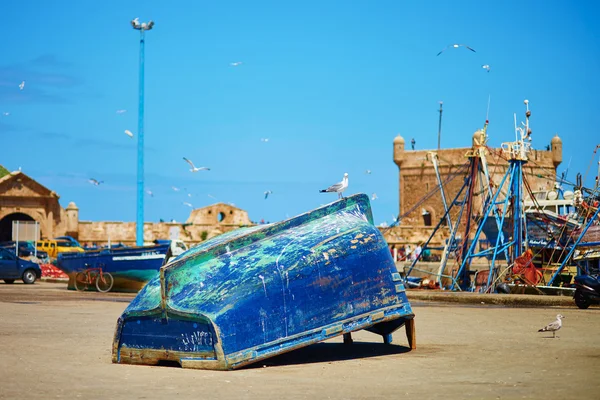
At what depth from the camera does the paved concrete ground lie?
802 centimetres

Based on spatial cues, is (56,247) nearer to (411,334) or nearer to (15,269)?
(15,269)

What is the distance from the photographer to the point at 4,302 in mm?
19531

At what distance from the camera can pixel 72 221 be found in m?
59.8

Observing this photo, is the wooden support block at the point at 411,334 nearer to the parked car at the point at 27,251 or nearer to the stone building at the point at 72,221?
the parked car at the point at 27,251

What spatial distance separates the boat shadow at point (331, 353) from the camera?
1018 cm

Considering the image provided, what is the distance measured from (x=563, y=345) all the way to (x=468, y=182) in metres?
16.1

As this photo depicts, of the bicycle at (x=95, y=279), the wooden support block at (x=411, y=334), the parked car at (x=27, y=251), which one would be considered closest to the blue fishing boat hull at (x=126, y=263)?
the bicycle at (x=95, y=279)

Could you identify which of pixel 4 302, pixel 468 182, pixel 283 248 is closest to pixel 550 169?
pixel 468 182

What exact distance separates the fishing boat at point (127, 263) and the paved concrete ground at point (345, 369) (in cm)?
1096

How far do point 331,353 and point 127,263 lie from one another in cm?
1587

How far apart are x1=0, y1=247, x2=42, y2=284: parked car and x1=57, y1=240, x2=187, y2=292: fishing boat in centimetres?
399

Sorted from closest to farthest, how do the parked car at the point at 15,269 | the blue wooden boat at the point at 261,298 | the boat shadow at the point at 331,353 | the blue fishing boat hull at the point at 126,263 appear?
the blue wooden boat at the point at 261,298, the boat shadow at the point at 331,353, the blue fishing boat hull at the point at 126,263, the parked car at the point at 15,269

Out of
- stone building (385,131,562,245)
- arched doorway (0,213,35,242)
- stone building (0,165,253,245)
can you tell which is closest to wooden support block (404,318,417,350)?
stone building (0,165,253,245)

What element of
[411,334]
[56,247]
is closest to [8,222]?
[56,247]
